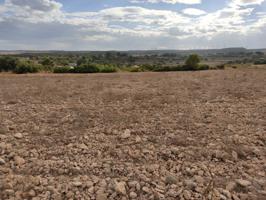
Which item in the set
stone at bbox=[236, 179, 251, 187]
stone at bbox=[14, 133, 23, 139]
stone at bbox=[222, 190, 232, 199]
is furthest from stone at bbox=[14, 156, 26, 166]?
stone at bbox=[236, 179, 251, 187]

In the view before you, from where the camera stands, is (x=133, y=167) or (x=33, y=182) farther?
(x=133, y=167)

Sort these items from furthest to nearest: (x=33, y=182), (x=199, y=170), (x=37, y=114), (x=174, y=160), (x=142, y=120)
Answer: (x=37, y=114), (x=142, y=120), (x=174, y=160), (x=199, y=170), (x=33, y=182)

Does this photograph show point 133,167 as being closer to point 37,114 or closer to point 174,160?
point 174,160

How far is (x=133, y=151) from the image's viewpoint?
498 centimetres

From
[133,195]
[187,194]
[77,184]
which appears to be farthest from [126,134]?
[187,194]

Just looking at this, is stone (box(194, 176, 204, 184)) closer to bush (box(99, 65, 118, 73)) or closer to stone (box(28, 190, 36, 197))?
stone (box(28, 190, 36, 197))

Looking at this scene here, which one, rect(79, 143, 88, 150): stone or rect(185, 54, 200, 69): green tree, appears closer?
rect(79, 143, 88, 150): stone

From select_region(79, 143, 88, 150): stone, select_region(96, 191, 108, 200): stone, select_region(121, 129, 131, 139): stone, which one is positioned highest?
select_region(121, 129, 131, 139): stone

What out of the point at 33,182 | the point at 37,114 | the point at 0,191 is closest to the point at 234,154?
the point at 33,182

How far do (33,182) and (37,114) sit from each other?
3693 millimetres

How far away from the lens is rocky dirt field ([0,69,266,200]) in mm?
3824

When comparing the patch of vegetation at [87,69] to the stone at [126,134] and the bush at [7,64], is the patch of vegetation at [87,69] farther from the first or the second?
the stone at [126,134]

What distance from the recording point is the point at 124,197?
366 centimetres

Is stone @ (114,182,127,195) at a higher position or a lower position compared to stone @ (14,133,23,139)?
lower
